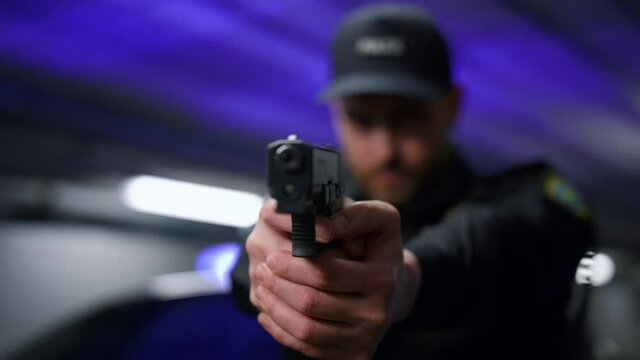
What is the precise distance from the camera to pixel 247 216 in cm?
650

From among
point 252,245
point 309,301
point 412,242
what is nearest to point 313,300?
point 309,301

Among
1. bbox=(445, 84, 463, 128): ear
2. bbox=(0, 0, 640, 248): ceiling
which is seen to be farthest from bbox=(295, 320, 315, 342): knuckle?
bbox=(0, 0, 640, 248): ceiling

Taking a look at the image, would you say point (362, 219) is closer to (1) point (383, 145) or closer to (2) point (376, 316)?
(2) point (376, 316)

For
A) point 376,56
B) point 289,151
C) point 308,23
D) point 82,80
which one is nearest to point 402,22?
point 376,56

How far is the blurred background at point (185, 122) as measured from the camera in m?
2.87

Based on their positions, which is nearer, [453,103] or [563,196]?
[563,196]

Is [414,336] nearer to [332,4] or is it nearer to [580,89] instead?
[332,4]

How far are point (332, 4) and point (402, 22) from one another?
1.61m

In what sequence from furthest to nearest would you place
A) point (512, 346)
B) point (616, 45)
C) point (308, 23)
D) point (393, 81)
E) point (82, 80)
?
point (82, 80) → point (616, 45) → point (308, 23) → point (393, 81) → point (512, 346)

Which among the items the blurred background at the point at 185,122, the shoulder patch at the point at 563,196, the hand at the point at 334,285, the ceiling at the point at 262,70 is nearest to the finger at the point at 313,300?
the hand at the point at 334,285

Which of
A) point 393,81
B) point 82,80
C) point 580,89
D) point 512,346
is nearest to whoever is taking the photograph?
point 512,346

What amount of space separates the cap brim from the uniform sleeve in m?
0.21

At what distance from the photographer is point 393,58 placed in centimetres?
134

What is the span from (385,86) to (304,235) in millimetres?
684
